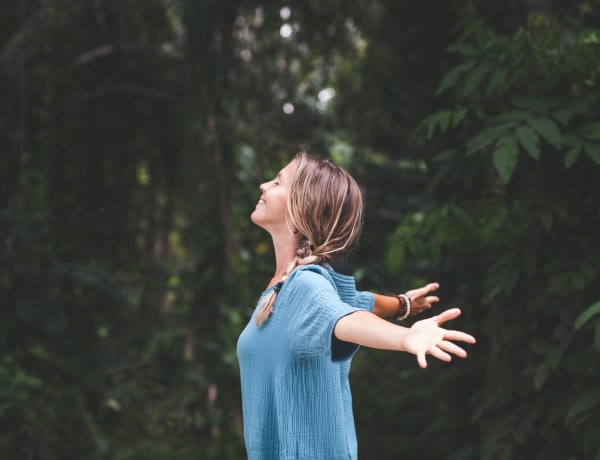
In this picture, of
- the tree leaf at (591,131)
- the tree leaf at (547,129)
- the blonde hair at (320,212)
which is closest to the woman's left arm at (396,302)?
the blonde hair at (320,212)

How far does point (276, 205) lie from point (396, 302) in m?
0.48

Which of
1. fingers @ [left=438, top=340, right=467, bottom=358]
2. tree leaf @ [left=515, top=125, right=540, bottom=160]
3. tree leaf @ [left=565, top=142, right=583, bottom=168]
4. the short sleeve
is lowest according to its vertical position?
fingers @ [left=438, top=340, right=467, bottom=358]

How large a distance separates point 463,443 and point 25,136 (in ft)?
13.3

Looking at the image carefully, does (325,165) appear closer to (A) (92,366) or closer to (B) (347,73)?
(A) (92,366)

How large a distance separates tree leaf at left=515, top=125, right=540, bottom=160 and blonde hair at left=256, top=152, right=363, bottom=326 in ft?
3.07

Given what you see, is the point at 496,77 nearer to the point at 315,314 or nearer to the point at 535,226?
the point at 535,226

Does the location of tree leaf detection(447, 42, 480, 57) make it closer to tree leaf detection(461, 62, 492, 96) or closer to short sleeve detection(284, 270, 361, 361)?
tree leaf detection(461, 62, 492, 96)

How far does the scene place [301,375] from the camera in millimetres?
1650

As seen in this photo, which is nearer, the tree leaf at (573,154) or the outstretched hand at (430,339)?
the outstretched hand at (430,339)

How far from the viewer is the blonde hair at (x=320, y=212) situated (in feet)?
5.55

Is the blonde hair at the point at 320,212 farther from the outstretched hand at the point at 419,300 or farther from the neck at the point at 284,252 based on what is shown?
the outstretched hand at the point at 419,300

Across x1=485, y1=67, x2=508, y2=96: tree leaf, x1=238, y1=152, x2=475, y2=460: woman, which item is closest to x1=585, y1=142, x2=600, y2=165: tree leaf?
x1=485, y1=67, x2=508, y2=96: tree leaf

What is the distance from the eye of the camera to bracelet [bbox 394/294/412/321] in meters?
2.08

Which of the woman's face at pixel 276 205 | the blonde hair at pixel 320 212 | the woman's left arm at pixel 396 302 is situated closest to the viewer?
the blonde hair at pixel 320 212
